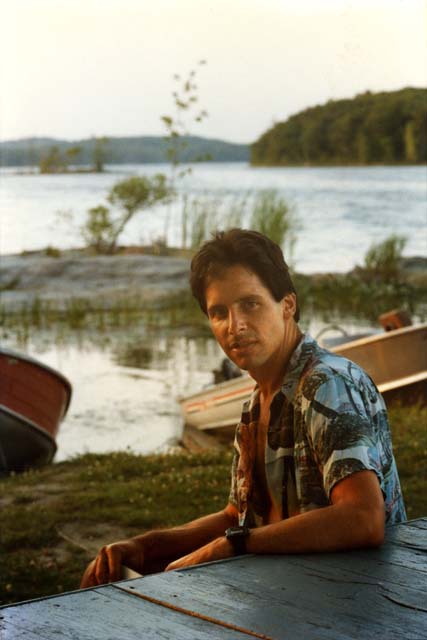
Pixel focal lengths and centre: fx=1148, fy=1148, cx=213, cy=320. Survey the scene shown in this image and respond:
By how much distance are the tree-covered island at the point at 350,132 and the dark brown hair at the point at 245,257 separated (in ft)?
29.9

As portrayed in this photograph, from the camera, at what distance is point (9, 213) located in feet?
64.4

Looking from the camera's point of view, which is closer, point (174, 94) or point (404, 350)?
point (404, 350)

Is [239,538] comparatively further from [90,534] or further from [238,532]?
[90,534]

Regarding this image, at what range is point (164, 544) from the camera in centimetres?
247

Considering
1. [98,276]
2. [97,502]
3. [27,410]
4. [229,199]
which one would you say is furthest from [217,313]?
[98,276]

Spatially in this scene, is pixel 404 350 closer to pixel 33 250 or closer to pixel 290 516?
Result: pixel 290 516

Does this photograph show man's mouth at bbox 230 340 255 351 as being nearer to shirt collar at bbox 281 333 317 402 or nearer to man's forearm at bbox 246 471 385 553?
shirt collar at bbox 281 333 317 402

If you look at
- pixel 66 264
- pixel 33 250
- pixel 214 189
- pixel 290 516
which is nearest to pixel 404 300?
pixel 214 189

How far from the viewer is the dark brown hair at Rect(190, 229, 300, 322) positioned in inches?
90.3

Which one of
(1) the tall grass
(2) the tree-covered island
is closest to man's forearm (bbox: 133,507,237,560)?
(2) the tree-covered island

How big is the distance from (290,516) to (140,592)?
0.57m

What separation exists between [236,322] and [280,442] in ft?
0.83

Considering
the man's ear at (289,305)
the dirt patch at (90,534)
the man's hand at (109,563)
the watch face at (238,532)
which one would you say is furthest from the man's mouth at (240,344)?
the dirt patch at (90,534)

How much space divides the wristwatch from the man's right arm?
16.4 inches
